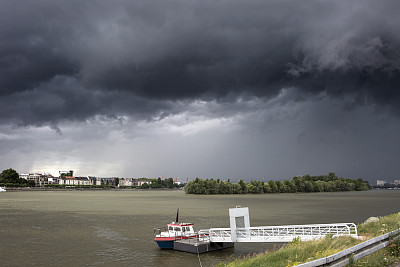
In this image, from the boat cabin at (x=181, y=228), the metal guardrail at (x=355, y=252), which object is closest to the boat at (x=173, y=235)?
the boat cabin at (x=181, y=228)

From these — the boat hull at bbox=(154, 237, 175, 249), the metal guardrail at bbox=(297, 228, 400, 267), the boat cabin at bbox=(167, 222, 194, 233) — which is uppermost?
the metal guardrail at bbox=(297, 228, 400, 267)

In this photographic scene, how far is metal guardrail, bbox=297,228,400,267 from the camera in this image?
37.0ft

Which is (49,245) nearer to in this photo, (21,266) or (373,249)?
(21,266)

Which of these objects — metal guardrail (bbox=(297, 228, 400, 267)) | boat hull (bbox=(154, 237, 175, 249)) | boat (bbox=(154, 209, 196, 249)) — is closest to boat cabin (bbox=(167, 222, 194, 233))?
boat (bbox=(154, 209, 196, 249))

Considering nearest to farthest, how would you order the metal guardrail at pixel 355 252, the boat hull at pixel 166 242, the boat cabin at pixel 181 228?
the metal guardrail at pixel 355 252 → the boat hull at pixel 166 242 → the boat cabin at pixel 181 228

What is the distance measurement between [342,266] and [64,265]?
27.7m

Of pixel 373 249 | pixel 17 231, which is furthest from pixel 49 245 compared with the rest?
pixel 373 249

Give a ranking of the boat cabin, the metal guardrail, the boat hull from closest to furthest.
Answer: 1. the metal guardrail
2. the boat hull
3. the boat cabin

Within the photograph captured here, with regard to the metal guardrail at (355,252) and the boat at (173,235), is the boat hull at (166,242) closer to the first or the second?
the boat at (173,235)

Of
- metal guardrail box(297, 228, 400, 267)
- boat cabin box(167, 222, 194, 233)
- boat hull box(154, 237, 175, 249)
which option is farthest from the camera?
boat cabin box(167, 222, 194, 233)

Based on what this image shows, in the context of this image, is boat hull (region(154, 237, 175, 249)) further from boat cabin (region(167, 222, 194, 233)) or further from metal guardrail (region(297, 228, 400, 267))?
metal guardrail (region(297, 228, 400, 267))

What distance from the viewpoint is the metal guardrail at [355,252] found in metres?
11.3

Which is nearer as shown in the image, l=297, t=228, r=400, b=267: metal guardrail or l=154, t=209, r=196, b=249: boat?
l=297, t=228, r=400, b=267: metal guardrail

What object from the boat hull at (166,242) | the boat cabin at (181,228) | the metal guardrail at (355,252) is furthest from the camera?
the boat cabin at (181,228)
